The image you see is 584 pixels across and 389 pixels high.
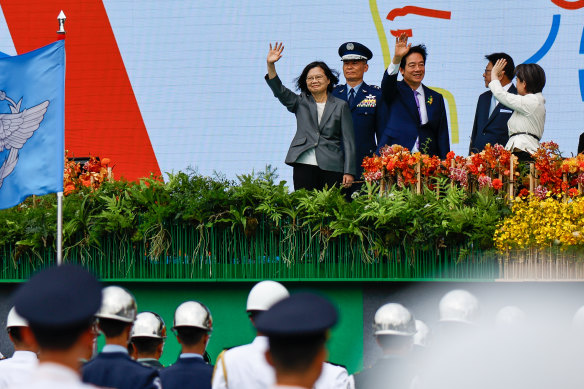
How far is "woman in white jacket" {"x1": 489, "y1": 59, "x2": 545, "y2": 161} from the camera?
29.5ft

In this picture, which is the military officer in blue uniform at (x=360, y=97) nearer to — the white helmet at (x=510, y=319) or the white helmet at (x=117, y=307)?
the white helmet at (x=510, y=319)

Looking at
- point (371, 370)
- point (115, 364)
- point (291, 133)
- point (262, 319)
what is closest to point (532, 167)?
point (291, 133)

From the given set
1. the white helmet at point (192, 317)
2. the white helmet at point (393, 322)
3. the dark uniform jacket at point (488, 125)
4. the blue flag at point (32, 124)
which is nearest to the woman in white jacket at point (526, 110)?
the dark uniform jacket at point (488, 125)

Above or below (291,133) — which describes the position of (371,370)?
below

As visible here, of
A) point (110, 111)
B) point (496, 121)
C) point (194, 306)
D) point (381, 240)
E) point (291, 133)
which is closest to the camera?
point (194, 306)

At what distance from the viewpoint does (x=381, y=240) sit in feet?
24.9

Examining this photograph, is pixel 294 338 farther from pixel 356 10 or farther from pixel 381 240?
pixel 356 10

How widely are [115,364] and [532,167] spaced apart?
482 centimetres

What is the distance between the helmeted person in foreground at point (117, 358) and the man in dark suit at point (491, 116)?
20.1 ft

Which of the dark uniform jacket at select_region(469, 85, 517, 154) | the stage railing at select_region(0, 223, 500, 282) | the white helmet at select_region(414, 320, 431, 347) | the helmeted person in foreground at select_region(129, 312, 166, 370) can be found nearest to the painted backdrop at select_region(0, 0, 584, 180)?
the dark uniform jacket at select_region(469, 85, 517, 154)

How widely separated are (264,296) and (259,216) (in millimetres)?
2949

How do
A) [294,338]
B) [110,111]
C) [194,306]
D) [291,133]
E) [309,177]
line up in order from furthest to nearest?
1. [110,111]
2. [291,133]
3. [309,177]
4. [194,306]
5. [294,338]

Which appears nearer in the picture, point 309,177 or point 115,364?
point 115,364

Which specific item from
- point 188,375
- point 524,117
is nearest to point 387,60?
point 524,117
